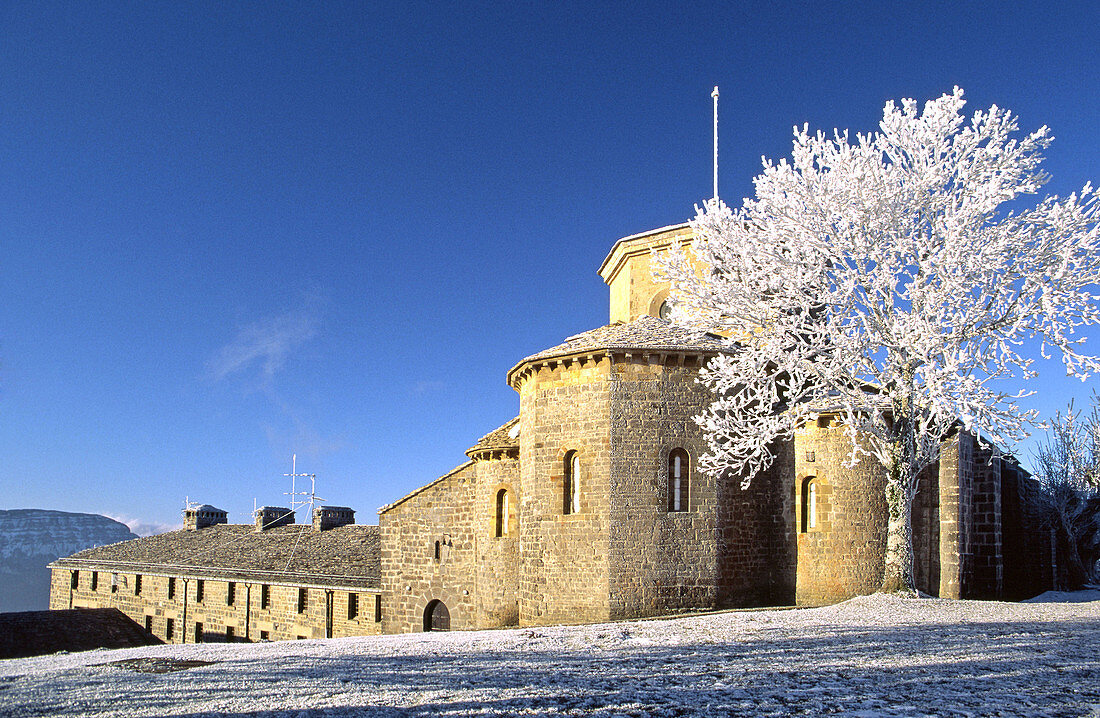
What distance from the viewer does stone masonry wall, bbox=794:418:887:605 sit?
1569 cm

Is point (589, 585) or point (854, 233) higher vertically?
point (854, 233)

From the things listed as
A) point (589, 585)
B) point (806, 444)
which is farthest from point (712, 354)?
point (589, 585)

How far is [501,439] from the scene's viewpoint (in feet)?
64.1

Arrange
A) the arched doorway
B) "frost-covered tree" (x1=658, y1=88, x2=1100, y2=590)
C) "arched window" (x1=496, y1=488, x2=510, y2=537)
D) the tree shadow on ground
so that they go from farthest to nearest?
the arched doorway, "arched window" (x1=496, y1=488, x2=510, y2=537), "frost-covered tree" (x1=658, y1=88, x2=1100, y2=590), the tree shadow on ground

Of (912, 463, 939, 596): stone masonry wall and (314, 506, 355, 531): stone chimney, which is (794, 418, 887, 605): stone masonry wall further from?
(314, 506, 355, 531): stone chimney

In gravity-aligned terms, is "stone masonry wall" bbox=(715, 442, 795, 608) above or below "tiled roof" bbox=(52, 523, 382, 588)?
above

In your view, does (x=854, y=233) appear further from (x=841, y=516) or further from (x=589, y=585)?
(x=589, y=585)

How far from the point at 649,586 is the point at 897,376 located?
242 inches

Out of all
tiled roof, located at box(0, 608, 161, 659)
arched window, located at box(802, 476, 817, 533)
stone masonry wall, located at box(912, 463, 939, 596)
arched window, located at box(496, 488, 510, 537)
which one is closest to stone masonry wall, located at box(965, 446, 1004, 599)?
stone masonry wall, located at box(912, 463, 939, 596)

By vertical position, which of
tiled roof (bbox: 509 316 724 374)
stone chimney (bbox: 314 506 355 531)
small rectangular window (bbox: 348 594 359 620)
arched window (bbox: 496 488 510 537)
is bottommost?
small rectangular window (bbox: 348 594 359 620)

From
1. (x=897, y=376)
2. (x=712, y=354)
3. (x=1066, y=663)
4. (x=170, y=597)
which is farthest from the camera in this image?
(x=170, y=597)

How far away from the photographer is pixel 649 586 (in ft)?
49.2

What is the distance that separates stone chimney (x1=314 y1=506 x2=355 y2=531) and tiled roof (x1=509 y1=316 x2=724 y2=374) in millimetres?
17690

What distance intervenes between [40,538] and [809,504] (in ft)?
530
